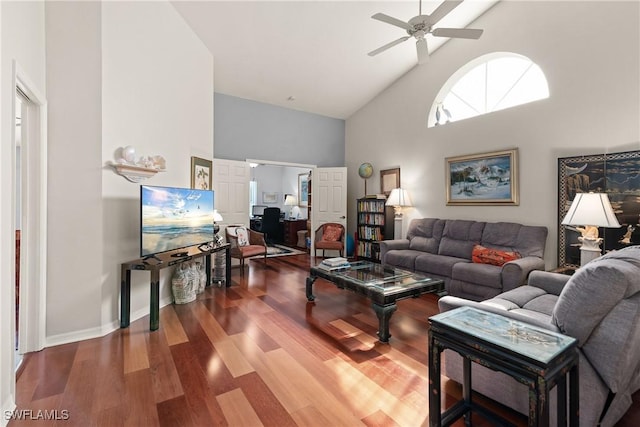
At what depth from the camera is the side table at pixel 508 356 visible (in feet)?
3.73

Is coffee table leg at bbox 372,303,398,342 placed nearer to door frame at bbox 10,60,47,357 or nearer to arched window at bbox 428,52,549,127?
door frame at bbox 10,60,47,357

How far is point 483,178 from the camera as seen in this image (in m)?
4.36

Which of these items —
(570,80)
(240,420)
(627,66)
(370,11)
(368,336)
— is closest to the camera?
(240,420)

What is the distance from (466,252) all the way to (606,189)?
1.65m

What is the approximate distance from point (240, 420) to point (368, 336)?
136cm

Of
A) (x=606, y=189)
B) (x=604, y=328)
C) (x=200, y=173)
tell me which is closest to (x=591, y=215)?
(x=606, y=189)

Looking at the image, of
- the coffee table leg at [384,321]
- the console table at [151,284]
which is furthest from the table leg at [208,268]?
the coffee table leg at [384,321]

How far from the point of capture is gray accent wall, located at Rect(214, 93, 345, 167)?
5.74 metres

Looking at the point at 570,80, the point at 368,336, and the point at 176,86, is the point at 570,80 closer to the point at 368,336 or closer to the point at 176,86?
the point at 368,336

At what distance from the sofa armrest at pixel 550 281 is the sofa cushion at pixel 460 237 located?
143 centimetres

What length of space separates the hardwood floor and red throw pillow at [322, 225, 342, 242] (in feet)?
9.96

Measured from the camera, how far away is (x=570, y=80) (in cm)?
350

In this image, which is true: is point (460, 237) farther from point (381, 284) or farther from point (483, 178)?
point (381, 284)

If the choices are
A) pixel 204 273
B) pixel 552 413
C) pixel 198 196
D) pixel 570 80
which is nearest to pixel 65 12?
pixel 198 196
